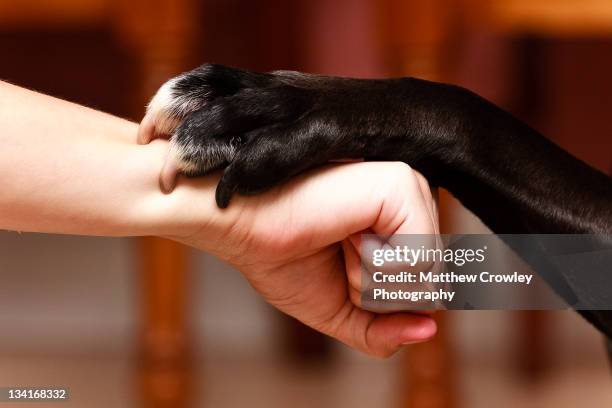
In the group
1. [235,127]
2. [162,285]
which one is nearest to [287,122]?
[235,127]

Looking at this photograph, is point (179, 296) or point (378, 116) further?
point (179, 296)

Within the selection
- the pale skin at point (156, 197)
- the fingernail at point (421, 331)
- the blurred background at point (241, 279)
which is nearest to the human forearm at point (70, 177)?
the pale skin at point (156, 197)

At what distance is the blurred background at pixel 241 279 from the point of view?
4.68 ft

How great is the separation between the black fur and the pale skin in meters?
0.02

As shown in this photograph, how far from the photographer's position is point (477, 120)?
78 centimetres

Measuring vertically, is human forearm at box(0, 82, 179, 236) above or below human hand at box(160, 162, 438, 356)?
above

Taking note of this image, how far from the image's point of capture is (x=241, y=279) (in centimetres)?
200

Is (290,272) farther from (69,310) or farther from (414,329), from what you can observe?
(69,310)

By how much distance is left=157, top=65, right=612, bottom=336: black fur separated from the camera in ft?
2.25

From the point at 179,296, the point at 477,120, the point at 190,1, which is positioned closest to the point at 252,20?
the point at 190,1

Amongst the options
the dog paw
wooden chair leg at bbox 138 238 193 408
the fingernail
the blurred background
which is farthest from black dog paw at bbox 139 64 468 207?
wooden chair leg at bbox 138 238 193 408

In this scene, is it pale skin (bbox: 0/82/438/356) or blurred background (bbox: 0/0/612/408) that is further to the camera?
blurred background (bbox: 0/0/612/408)

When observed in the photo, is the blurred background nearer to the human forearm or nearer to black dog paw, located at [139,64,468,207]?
black dog paw, located at [139,64,468,207]

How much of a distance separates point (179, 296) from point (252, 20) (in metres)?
0.64
